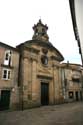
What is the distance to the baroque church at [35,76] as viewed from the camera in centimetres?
1620

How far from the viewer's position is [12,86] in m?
16.3

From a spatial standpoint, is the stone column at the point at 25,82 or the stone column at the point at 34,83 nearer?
the stone column at the point at 25,82

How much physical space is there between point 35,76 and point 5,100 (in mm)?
6026

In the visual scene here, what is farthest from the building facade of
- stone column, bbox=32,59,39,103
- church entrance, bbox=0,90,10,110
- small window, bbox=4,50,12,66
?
small window, bbox=4,50,12,66

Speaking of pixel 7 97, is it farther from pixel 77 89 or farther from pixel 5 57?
pixel 77 89

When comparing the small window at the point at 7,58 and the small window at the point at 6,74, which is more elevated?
the small window at the point at 7,58

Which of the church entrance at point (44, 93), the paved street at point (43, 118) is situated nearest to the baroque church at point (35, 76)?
the church entrance at point (44, 93)

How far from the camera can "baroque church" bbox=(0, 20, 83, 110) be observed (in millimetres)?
16203

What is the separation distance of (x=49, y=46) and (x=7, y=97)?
12.4 m

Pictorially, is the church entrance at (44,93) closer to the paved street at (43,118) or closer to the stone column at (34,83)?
the stone column at (34,83)

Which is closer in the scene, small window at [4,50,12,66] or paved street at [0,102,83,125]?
paved street at [0,102,83,125]

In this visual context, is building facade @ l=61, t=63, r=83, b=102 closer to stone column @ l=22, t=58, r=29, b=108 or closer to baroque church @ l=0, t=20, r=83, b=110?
baroque church @ l=0, t=20, r=83, b=110

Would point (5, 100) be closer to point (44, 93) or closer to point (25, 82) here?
point (25, 82)

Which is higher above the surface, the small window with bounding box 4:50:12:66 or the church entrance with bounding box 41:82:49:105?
the small window with bounding box 4:50:12:66
